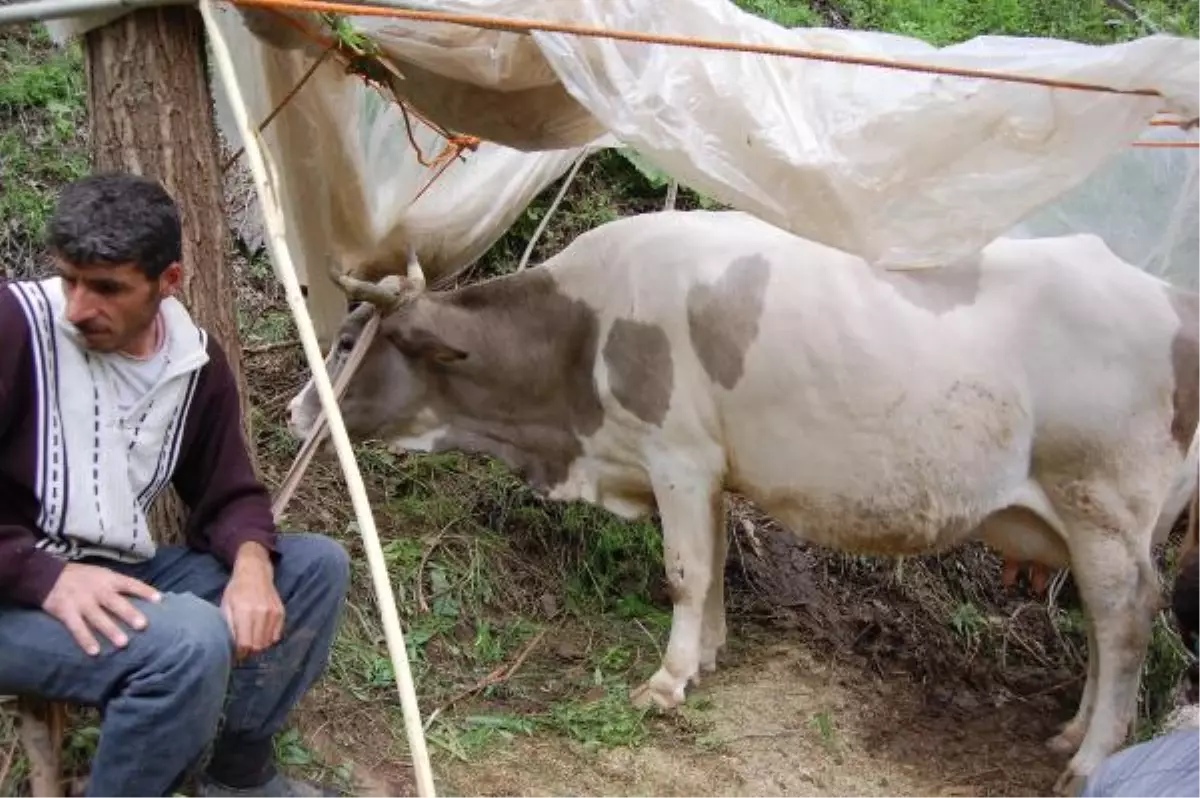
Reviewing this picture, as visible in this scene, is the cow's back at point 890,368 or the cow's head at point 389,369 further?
the cow's head at point 389,369

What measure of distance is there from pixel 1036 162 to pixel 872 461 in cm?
142

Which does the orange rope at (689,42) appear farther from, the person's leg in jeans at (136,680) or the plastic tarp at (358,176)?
the person's leg in jeans at (136,680)

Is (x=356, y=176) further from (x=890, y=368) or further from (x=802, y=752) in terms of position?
(x=802, y=752)

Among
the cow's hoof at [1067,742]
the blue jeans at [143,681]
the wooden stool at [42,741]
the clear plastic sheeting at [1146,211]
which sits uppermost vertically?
the clear plastic sheeting at [1146,211]

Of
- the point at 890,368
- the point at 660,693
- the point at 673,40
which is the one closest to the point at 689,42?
the point at 673,40

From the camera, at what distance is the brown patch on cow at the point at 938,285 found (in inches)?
186

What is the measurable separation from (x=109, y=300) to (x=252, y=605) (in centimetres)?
75

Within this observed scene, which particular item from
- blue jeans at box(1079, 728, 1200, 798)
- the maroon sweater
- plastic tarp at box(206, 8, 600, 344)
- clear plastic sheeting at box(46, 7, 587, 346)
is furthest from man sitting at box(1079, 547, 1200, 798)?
plastic tarp at box(206, 8, 600, 344)

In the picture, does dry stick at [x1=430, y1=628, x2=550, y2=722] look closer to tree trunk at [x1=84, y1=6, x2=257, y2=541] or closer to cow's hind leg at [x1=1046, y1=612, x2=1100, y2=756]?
tree trunk at [x1=84, y1=6, x2=257, y2=541]

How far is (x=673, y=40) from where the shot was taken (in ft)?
11.1

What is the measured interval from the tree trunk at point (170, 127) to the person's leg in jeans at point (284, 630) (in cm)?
57

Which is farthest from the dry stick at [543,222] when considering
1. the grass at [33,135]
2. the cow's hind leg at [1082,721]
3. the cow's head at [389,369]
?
the cow's hind leg at [1082,721]

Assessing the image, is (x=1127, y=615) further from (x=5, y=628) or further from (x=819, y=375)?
(x=5, y=628)

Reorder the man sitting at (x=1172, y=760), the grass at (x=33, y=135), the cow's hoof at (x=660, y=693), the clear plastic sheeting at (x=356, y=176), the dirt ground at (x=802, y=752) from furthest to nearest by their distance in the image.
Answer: the grass at (x=33, y=135), the cow's hoof at (x=660, y=693), the dirt ground at (x=802, y=752), the clear plastic sheeting at (x=356, y=176), the man sitting at (x=1172, y=760)
